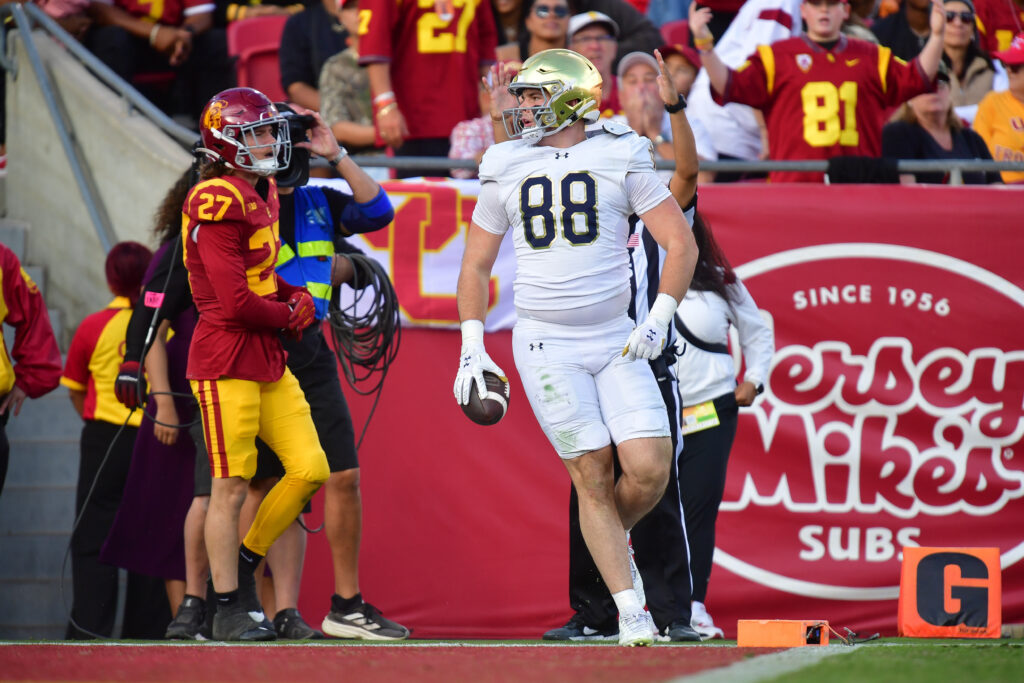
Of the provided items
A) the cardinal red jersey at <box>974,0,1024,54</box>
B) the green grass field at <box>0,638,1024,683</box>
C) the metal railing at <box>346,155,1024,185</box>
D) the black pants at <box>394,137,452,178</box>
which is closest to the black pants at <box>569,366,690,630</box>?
the green grass field at <box>0,638,1024,683</box>

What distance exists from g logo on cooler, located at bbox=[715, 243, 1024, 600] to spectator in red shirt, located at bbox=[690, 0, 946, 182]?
0.97 m

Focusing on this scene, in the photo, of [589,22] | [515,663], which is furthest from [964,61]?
[515,663]

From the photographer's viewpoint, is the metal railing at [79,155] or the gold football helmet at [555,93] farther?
the metal railing at [79,155]

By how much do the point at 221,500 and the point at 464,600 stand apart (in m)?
2.06

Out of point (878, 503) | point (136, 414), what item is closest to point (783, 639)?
point (878, 503)

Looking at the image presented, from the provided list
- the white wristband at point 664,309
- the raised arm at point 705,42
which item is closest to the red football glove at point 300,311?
the white wristband at point 664,309

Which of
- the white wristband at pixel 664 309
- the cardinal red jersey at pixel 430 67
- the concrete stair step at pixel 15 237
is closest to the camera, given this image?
the white wristband at pixel 664 309

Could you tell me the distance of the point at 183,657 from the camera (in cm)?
442

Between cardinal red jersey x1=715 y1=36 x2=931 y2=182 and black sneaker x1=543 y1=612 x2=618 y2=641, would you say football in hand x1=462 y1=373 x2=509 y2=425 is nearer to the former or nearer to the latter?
black sneaker x1=543 y1=612 x2=618 y2=641

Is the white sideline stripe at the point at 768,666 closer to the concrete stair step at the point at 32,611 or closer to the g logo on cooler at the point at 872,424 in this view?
the g logo on cooler at the point at 872,424

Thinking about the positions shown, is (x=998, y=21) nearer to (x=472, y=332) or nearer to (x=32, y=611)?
(x=472, y=332)

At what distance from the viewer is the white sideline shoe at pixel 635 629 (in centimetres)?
477

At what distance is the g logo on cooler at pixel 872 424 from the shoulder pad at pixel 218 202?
9.59 feet

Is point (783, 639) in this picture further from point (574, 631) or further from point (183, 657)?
point (183, 657)
